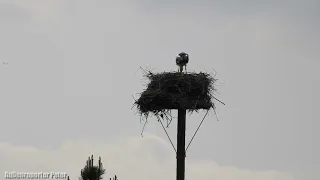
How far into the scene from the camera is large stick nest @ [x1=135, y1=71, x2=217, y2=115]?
9.09 meters

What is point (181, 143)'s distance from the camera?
28.9 feet

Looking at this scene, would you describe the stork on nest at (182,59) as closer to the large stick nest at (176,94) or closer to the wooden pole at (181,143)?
the large stick nest at (176,94)

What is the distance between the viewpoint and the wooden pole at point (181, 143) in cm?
852

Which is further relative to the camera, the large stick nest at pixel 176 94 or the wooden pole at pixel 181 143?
the large stick nest at pixel 176 94

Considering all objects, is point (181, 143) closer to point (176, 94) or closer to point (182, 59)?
point (176, 94)

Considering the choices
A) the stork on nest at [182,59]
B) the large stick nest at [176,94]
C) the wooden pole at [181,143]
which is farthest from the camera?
the stork on nest at [182,59]

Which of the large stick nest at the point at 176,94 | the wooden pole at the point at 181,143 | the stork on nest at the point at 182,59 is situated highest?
the stork on nest at the point at 182,59

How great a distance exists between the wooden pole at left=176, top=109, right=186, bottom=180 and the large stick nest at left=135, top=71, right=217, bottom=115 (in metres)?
0.17

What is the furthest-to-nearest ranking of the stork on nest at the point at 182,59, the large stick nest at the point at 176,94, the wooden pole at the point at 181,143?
the stork on nest at the point at 182,59
the large stick nest at the point at 176,94
the wooden pole at the point at 181,143

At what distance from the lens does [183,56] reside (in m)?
9.84

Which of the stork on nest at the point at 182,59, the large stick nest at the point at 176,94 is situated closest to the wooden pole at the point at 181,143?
the large stick nest at the point at 176,94

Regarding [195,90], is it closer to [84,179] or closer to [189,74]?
[189,74]

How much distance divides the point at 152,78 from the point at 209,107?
1446 millimetres

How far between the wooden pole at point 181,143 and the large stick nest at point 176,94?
17 centimetres
